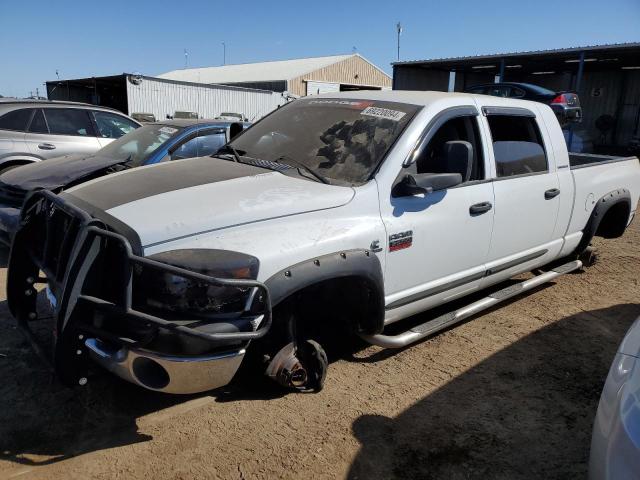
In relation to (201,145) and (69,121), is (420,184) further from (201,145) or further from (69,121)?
(69,121)

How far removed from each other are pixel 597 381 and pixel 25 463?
3.50 metres

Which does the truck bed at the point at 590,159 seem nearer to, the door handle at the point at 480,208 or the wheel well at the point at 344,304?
the door handle at the point at 480,208

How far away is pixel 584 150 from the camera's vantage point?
15.1 metres

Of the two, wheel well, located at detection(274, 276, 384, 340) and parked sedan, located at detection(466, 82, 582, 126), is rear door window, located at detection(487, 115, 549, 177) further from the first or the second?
parked sedan, located at detection(466, 82, 582, 126)

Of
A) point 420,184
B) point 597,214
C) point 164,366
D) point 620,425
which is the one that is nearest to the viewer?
point 620,425

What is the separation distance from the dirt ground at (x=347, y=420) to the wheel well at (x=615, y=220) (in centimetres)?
202

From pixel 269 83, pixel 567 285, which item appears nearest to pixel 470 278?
pixel 567 285

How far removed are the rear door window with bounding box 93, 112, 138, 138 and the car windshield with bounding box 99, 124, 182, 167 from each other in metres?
1.56

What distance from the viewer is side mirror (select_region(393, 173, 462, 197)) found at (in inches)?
124

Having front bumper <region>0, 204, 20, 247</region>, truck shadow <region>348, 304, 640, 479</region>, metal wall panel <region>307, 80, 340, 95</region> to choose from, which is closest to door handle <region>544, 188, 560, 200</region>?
truck shadow <region>348, 304, 640, 479</region>

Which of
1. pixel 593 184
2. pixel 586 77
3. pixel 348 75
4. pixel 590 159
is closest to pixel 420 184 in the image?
pixel 593 184

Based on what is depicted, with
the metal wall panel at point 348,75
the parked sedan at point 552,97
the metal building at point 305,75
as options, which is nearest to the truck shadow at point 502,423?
the parked sedan at point 552,97

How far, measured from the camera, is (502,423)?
304 cm

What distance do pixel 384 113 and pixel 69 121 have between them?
20.3 feet
